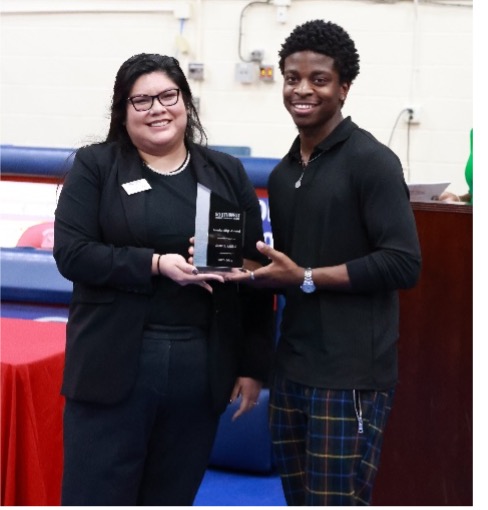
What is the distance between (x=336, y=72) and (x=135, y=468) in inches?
34.9

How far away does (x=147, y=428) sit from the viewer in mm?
1667

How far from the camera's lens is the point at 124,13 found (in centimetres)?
553

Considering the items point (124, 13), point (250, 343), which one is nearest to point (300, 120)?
point (250, 343)

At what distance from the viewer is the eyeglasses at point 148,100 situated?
166cm

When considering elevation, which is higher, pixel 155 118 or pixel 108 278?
pixel 155 118

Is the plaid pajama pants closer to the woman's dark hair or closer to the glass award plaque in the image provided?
the glass award plaque

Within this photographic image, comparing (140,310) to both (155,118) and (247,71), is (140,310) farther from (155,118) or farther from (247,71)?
(247,71)

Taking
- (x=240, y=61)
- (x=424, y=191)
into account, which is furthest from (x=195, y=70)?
(x=424, y=191)

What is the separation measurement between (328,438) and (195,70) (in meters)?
4.08

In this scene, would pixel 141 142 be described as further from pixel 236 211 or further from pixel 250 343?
pixel 250 343

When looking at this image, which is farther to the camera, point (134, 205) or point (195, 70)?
point (195, 70)

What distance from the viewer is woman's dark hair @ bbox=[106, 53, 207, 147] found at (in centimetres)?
168

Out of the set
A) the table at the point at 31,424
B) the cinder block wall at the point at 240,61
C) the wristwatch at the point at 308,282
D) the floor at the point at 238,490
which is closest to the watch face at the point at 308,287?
the wristwatch at the point at 308,282

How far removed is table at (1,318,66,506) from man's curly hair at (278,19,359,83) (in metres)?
1.02
